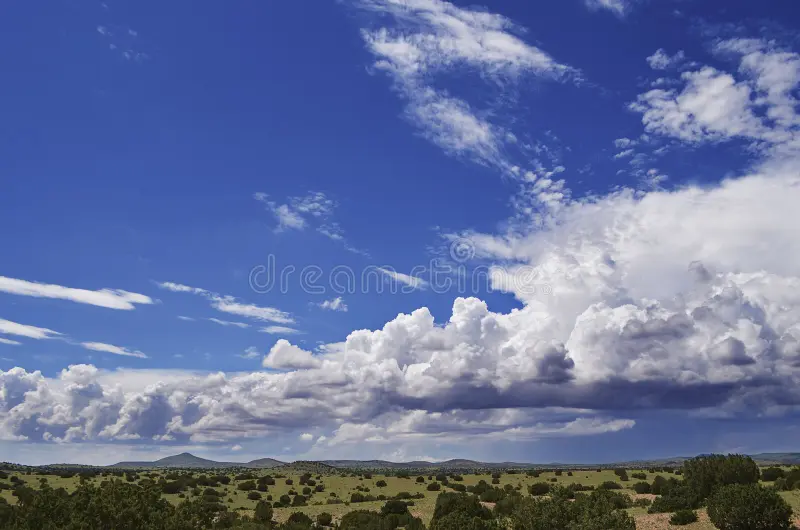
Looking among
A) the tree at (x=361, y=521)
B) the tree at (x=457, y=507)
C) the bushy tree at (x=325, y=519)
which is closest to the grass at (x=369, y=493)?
the bushy tree at (x=325, y=519)

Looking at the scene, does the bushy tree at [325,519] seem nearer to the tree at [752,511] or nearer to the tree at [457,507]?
the tree at [457,507]

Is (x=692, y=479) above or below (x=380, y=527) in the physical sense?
above

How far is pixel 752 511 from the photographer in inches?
1330

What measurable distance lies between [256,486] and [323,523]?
46140mm

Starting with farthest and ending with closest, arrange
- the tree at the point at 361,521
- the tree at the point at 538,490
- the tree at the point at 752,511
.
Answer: the tree at the point at 538,490 < the tree at the point at 361,521 < the tree at the point at 752,511

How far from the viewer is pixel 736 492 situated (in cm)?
3522

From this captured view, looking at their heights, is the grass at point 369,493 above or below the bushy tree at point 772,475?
below

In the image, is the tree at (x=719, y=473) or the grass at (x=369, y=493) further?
the tree at (x=719, y=473)

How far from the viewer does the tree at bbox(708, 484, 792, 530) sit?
3359 cm

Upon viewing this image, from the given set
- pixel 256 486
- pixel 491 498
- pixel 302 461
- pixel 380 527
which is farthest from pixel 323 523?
pixel 302 461

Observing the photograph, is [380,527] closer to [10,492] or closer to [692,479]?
[692,479]

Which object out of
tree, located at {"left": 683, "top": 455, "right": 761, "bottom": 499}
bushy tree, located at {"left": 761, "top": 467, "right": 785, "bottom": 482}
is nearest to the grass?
tree, located at {"left": 683, "top": 455, "right": 761, "bottom": 499}

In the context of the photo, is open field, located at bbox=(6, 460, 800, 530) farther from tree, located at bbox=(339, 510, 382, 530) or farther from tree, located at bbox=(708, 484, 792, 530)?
tree, located at bbox=(708, 484, 792, 530)

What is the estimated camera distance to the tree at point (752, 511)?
3359 cm
